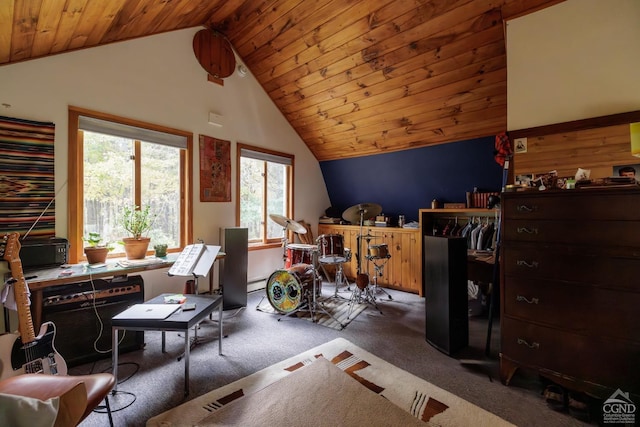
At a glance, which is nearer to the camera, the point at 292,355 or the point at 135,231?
the point at 292,355

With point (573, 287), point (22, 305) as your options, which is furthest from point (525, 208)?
point (22, 305)

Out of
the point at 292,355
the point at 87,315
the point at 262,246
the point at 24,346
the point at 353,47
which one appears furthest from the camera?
the point at 262,246

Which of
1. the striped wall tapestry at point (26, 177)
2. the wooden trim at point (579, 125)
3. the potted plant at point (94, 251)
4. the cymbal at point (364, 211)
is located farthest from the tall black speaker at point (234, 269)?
the wooden trim at point (579, 125)

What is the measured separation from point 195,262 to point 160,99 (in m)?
2.11

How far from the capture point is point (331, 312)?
11.1 ft

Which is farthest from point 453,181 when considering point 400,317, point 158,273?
point 158,273

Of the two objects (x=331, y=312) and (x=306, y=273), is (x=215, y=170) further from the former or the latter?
(x=331, y=312)

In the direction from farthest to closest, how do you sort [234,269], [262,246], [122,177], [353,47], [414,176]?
[262,246], [414,176], [234,269], [353,47], [122,177]

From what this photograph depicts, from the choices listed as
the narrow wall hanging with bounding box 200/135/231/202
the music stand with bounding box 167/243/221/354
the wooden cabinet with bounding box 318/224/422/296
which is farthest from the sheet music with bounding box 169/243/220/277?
the wooden cabinet with bounding box 318/224/422/296

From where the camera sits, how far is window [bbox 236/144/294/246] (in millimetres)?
4254

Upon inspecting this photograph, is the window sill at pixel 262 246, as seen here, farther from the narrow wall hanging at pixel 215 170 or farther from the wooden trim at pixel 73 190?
the wooden trim at pixel 73 190

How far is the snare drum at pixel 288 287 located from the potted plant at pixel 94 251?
1.64 m

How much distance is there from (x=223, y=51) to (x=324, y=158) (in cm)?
234

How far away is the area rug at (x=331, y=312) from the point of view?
121 inches
